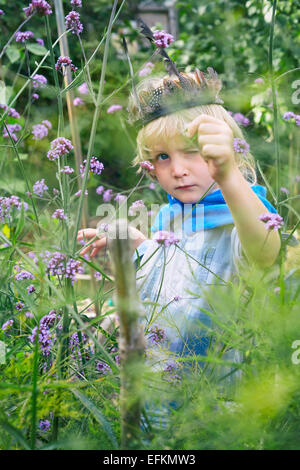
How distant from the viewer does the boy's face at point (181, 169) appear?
1.18 meters

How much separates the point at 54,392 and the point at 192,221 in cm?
78

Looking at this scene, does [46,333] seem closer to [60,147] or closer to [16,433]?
[16,433]

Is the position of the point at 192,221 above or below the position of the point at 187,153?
below

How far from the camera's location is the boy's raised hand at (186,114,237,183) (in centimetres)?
67

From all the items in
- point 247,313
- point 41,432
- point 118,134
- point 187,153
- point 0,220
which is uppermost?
point 118,134

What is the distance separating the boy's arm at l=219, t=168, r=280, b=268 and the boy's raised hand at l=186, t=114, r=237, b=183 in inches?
0.8

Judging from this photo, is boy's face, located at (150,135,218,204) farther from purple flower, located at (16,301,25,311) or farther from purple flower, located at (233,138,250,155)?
purple flower, located at (16,301,25,311)

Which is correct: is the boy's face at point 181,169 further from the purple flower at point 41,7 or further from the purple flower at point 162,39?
the purple flower at point 41,7

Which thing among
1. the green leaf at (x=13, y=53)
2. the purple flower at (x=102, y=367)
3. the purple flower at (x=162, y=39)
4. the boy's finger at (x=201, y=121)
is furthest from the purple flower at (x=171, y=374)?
the green leaf at (x=13, y=53)

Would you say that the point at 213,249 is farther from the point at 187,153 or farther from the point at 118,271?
the point at 118,271

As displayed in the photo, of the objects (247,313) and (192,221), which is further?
(192,221)

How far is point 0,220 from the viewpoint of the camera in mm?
934

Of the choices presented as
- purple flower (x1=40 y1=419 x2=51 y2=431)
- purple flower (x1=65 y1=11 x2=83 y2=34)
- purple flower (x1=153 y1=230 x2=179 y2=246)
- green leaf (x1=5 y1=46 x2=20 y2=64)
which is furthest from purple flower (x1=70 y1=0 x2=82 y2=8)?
green leaf (x1=5 y1=46 x2=20 y2=64)
